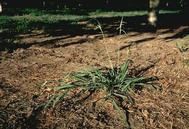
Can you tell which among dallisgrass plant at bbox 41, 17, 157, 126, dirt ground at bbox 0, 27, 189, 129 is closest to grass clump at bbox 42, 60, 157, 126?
dallisgrass plant at bbox 41, 17, 157, 126

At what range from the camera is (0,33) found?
36.7ft

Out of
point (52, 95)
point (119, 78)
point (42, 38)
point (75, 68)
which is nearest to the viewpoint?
point (52, 95)

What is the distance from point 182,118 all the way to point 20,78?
3316 millimetres

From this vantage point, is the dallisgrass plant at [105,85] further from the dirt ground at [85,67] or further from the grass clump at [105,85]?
the dirt ground at [85,67]

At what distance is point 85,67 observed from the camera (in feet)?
23.7

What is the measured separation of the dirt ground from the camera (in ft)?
15.9

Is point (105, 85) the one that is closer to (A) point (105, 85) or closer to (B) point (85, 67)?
(A) point (105, 85)

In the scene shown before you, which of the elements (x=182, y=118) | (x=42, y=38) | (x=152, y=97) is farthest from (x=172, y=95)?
(x=42, y=38)

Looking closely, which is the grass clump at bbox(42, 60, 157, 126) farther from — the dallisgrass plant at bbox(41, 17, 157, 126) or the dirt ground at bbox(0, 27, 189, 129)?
the dirt ground at bbox(0, 27, 189, 129)

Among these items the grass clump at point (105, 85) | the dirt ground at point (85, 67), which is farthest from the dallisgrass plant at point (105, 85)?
the dirt ground at point (85, 67)

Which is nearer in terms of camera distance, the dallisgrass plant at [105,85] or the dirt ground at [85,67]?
the dirt ground at [85,67]

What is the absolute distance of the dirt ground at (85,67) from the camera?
15.9 feet

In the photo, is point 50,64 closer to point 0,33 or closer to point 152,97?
point 152,97

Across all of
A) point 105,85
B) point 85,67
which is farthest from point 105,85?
point 85,67
